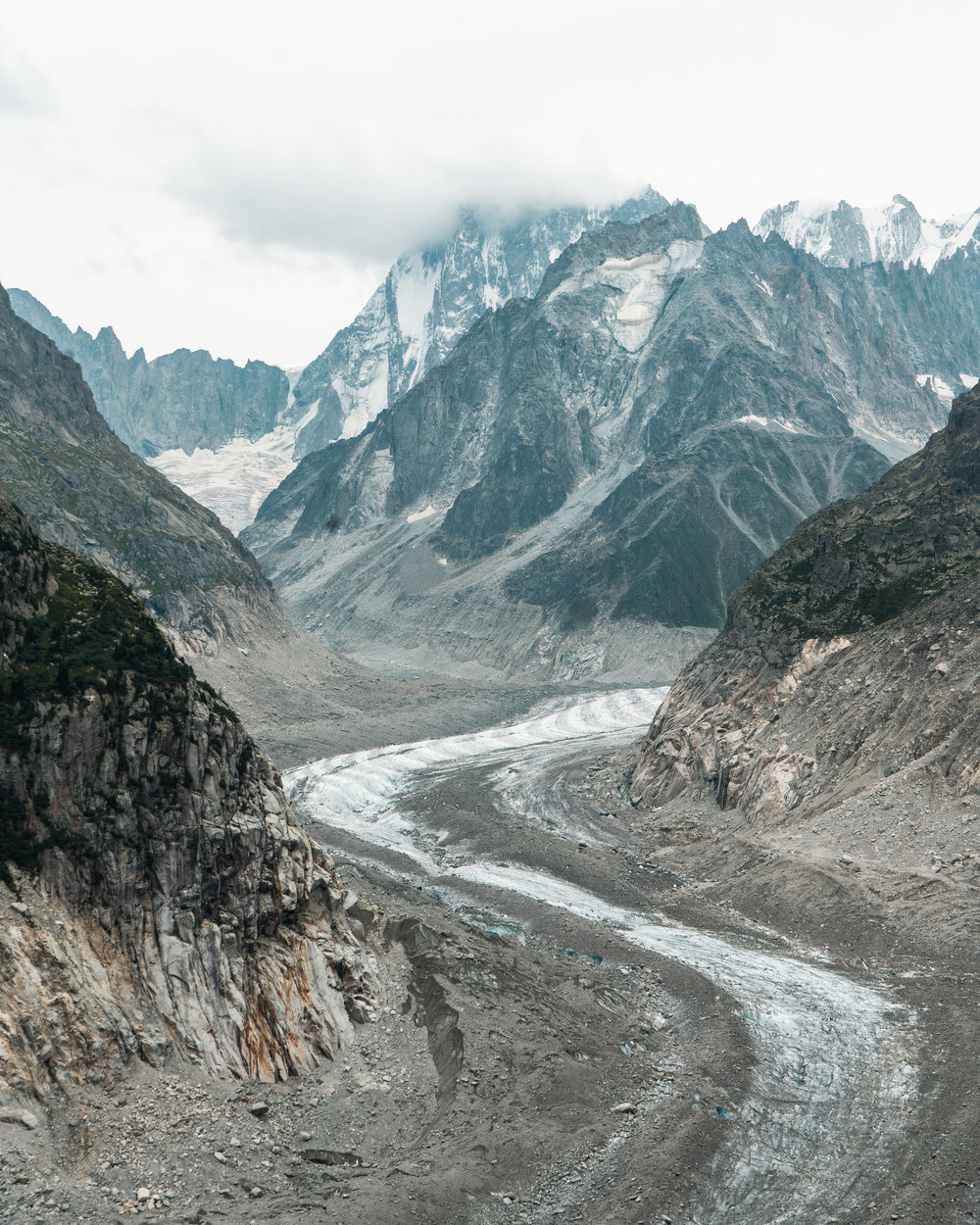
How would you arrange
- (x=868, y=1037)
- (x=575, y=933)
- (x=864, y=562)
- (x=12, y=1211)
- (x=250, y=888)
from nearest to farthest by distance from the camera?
(x=12, y=1211)
(x=250, y=888)
(x=868, y=1037)
(x=575, y=933)
(x=864, y=562)

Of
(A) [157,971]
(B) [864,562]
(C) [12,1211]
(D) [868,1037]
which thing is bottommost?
(D) [868,1037]

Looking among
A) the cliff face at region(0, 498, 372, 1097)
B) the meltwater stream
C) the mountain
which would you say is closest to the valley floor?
the meltwater stream

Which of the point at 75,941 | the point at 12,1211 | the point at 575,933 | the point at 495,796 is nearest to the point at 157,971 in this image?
the point at 75,941

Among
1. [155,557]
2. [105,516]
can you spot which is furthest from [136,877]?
[105,516]

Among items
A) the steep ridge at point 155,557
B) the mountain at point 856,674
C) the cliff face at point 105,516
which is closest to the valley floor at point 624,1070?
the mountain at point 856,674

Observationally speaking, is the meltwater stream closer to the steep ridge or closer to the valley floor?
the valley floor

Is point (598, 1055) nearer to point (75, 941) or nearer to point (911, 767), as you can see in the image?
point (75, 941)

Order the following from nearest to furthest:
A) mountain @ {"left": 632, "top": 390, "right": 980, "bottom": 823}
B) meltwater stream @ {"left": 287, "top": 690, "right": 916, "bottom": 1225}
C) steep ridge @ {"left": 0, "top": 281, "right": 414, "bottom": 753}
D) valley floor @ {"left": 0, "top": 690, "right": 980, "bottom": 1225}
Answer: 1. valley floor @ {"left": 0, "top": 690, "right": 980, "bottom": 1225}
2. meltwater stream @ {"left": 287, "top": 690, "right": 916, "bottom": 1225}
3. mountain @ {"left": 632, "top": 390, "right": 980, "bottom": 823}
4. steep ridge @ {"left": 0, "top": 281, "right": 414, "bottom": 753}

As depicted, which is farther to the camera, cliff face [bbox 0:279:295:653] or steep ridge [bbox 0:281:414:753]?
cliff face [bbox 0:279:295:653]

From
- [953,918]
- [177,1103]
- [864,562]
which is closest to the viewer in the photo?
[177,1103]
